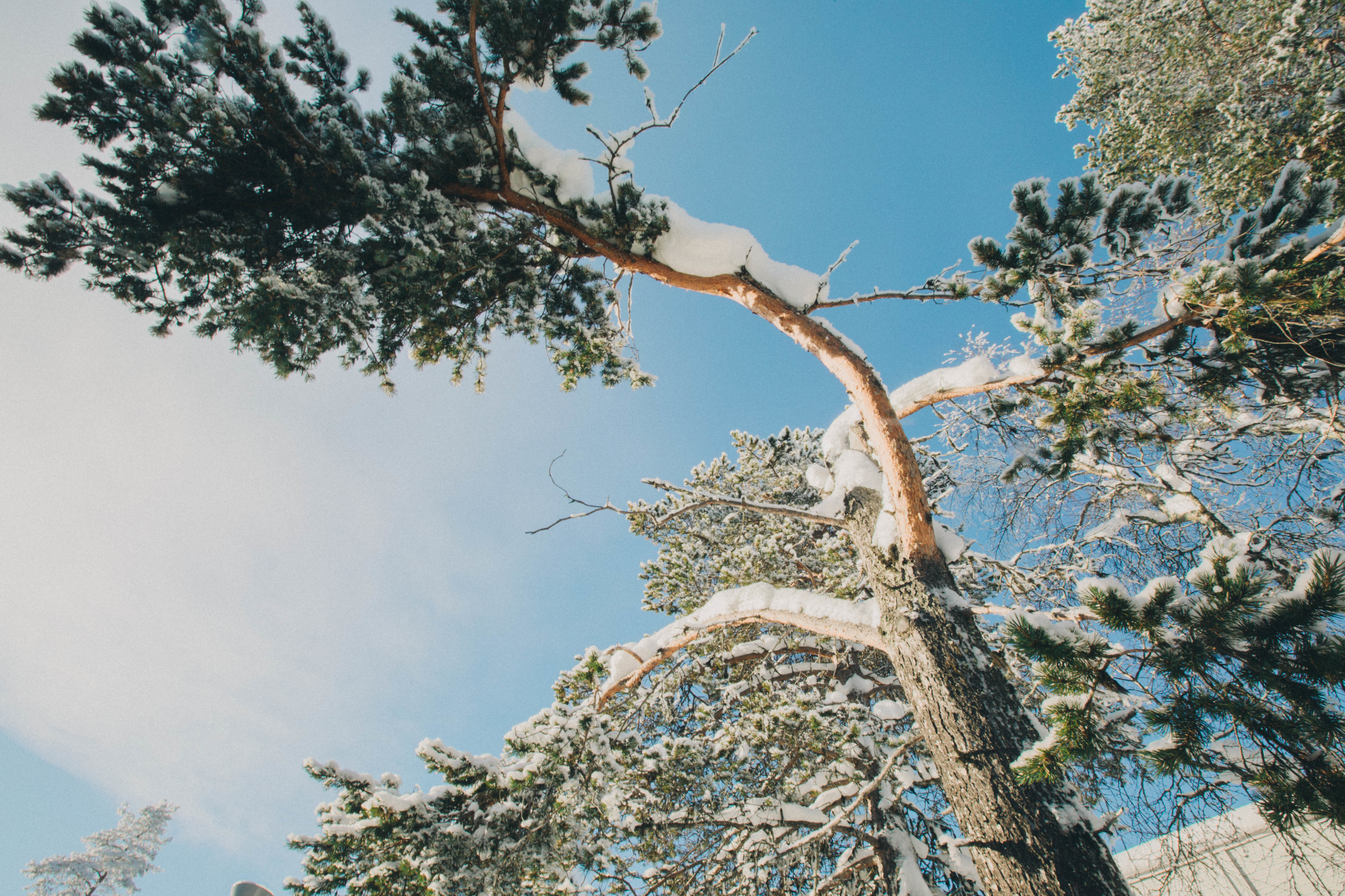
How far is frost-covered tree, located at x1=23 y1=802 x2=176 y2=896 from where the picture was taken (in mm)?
18328

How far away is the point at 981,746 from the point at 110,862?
103 feet

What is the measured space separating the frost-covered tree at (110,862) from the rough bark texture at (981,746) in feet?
101

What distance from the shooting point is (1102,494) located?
660 centimetres

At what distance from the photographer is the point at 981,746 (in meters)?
2.57

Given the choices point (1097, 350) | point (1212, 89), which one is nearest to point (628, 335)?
point (1097, 350)

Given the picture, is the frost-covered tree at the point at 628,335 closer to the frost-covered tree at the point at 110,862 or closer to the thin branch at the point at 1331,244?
the thin branch at the point at 1331,244

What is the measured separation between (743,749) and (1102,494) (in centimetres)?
547

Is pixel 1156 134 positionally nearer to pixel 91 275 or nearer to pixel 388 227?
pixel 388 227

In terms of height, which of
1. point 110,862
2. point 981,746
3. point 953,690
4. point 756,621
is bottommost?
point 981,746

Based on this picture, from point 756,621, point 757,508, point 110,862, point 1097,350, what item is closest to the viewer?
point 1097,350

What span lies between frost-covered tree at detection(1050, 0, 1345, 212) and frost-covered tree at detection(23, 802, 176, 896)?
3533cm

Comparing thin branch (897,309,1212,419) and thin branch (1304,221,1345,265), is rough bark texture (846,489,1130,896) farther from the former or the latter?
thin branch (1304,221,1345,265)

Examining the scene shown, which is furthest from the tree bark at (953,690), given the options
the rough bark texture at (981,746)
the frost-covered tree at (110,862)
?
the frost-covered tree at (110,862)

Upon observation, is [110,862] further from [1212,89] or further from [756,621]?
[1212,89]
